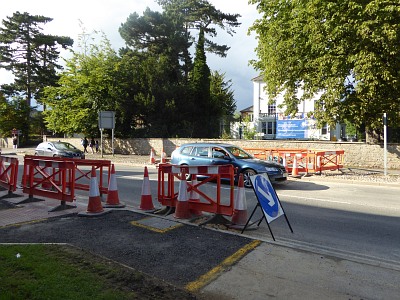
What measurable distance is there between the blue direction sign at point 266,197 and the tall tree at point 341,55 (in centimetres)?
1201

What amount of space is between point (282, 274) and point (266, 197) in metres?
2.00

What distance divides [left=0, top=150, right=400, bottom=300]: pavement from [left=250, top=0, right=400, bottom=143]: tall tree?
13191 millimetres

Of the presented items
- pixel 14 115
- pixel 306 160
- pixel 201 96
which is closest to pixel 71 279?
pixel 306 160

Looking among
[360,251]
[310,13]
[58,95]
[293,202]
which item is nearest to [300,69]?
[310,13]

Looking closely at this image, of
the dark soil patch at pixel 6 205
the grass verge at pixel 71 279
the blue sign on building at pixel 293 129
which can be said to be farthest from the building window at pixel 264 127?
the grass verge at pixel 71 279

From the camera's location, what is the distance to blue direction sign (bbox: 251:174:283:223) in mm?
5903

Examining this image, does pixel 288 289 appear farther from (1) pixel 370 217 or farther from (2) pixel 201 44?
(2) pixel 201 44

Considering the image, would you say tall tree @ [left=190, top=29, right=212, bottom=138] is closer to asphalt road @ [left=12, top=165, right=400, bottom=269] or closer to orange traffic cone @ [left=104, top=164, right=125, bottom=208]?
asphalt road @ [left=12, top=165, right=400, bottom=269]

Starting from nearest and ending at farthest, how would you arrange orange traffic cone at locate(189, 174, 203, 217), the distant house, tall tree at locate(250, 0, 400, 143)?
orange traffic cone at locate(189, 174, 203, 217) < tall tree at locate(250, 0, 400, 143) < the distant house

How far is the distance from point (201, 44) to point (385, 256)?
34.0m

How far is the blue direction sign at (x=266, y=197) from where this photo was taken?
590 cm

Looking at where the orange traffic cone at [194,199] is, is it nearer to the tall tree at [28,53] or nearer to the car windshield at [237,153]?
the car windshield at [237,153]

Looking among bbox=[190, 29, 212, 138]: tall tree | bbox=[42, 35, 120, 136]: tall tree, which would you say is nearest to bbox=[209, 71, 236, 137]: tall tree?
bbox=[190, 29, 212, 138]: tall tree

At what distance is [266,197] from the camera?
6.12m
